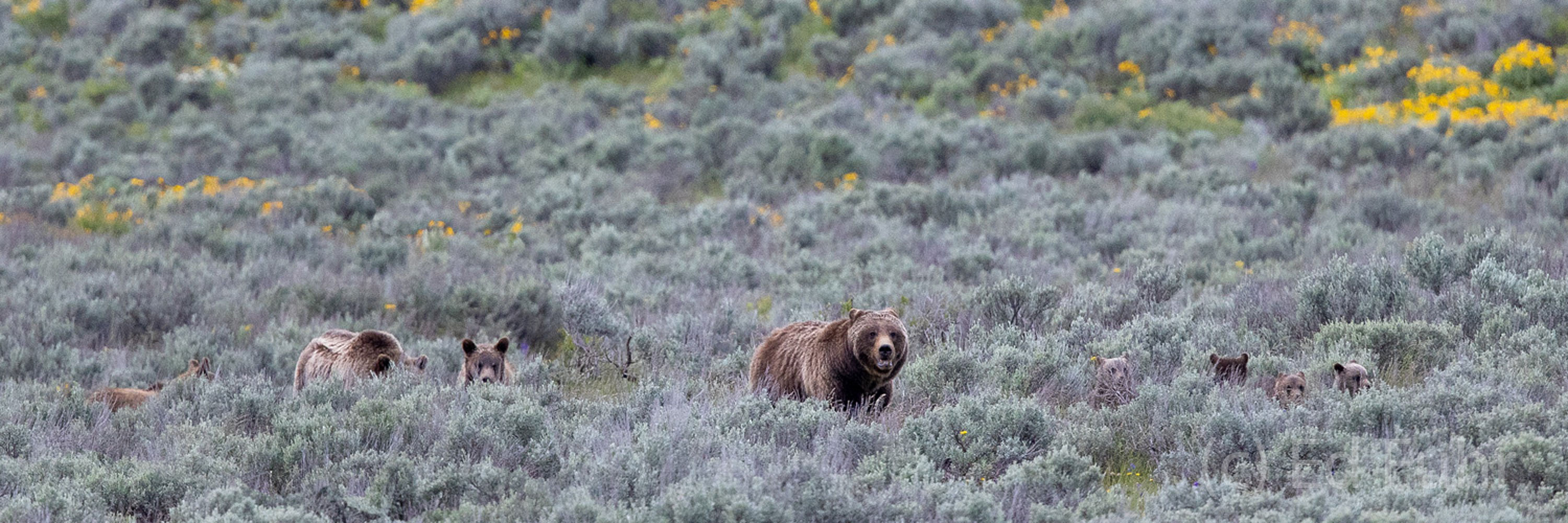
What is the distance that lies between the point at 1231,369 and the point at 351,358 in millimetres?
5467

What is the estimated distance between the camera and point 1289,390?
23.5 ft

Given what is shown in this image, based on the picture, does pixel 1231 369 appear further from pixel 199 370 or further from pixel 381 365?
pixel 199 370

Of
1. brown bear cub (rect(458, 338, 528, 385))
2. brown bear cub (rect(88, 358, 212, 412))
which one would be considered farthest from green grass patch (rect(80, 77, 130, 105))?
brown bear cub (rect(458, 338, 528, 385))

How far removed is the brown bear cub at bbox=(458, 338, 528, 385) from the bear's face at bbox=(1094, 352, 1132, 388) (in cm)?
349

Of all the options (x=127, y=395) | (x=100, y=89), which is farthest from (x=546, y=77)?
(x=127, y=395)

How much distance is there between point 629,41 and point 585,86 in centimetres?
196

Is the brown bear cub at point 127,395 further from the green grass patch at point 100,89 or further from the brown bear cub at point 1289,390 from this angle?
the green grass patch at point 100,89

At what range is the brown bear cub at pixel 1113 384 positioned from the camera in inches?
293

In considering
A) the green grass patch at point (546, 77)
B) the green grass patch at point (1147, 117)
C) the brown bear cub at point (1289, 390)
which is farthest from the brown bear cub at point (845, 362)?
the green grass patch at point (546, 77)

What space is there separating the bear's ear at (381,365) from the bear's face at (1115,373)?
4.46m

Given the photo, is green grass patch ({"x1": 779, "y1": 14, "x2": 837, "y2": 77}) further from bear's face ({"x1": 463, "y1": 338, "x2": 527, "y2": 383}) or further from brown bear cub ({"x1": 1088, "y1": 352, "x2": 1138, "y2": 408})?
brown bear cub ({"x1": 1088, "y1": 352, "x2": 1138, "y2": 408})

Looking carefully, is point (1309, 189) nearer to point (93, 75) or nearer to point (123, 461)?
point (123, 461)

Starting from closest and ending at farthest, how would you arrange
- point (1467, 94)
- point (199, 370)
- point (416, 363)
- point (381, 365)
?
point (381, 365) < point (416, 363) < point (199, 370) < point (1467, 94)

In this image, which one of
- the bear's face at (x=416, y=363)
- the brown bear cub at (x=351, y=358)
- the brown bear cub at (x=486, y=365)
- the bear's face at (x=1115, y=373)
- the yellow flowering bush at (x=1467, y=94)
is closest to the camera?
the bear's face at (x=1115, y=373)
